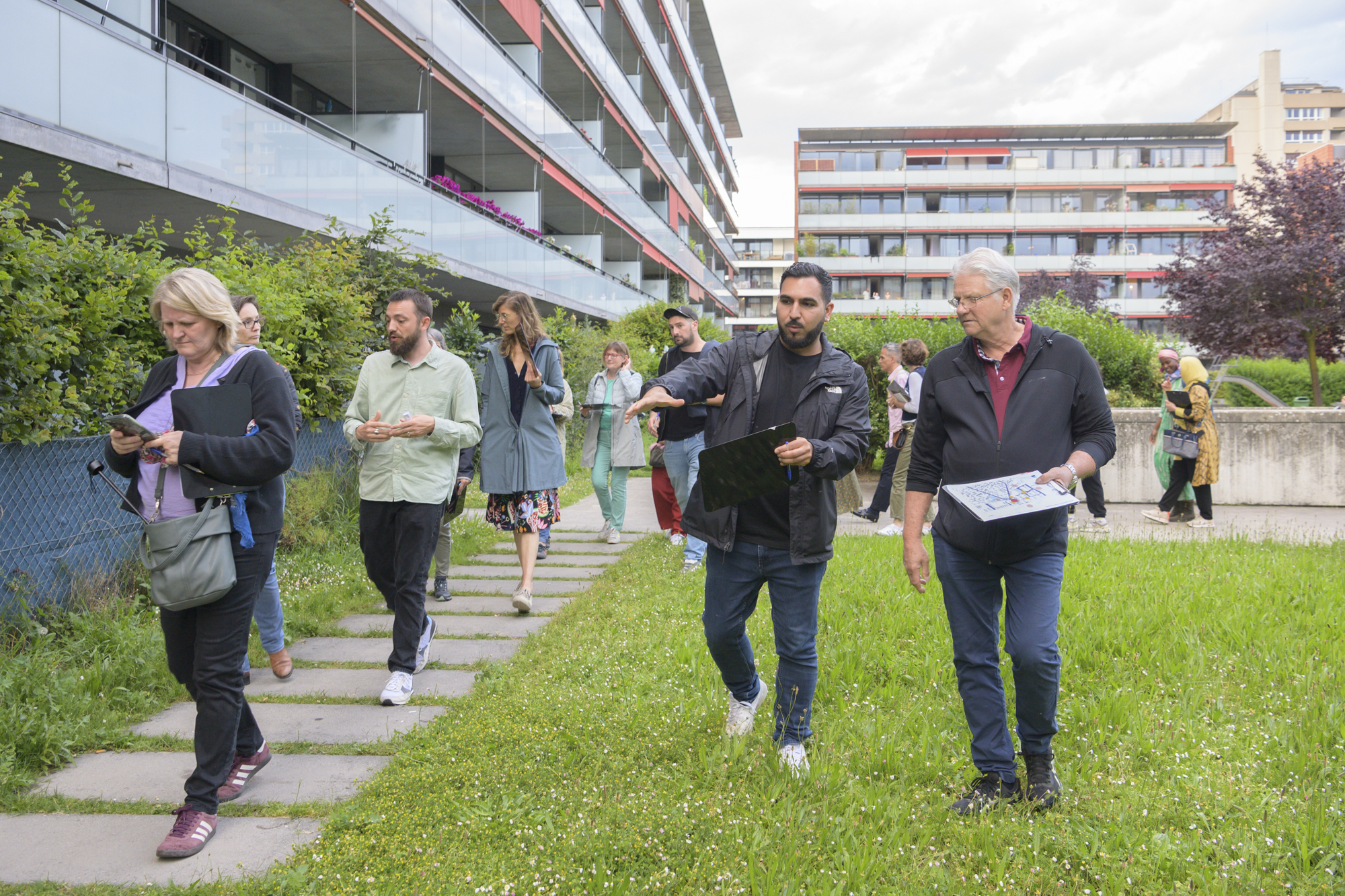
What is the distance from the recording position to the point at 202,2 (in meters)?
13.0

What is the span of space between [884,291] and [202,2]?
188ft

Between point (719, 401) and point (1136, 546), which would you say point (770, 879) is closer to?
point (719, 401)

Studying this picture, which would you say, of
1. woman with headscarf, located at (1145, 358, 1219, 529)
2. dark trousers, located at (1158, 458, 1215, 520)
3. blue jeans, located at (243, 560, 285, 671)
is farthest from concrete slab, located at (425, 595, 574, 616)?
dark trousers, located at (1158, 458, 1215, 520)

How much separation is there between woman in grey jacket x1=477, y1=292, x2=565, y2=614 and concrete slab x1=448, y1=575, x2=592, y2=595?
0.90m

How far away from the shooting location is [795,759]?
3.77 meters

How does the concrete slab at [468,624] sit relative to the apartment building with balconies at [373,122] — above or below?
below

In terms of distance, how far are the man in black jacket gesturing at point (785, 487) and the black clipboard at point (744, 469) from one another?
3.9 inches

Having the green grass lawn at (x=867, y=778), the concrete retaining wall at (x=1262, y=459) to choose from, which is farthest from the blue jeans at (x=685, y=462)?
the concrete retaining wall at (x=1262, y=459)

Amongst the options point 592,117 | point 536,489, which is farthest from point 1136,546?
point 592,117

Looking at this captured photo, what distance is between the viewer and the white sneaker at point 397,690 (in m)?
4.68

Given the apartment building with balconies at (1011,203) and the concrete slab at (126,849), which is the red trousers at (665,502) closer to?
the concrete slab at (126,849)

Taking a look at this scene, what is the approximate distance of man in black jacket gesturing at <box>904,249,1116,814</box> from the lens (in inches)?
133

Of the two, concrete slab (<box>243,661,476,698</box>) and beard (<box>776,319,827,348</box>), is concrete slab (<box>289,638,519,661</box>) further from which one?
beard (<box>776,319,827,348</box>)

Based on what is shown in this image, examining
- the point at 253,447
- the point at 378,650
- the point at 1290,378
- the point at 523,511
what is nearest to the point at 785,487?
the point at 253,447
